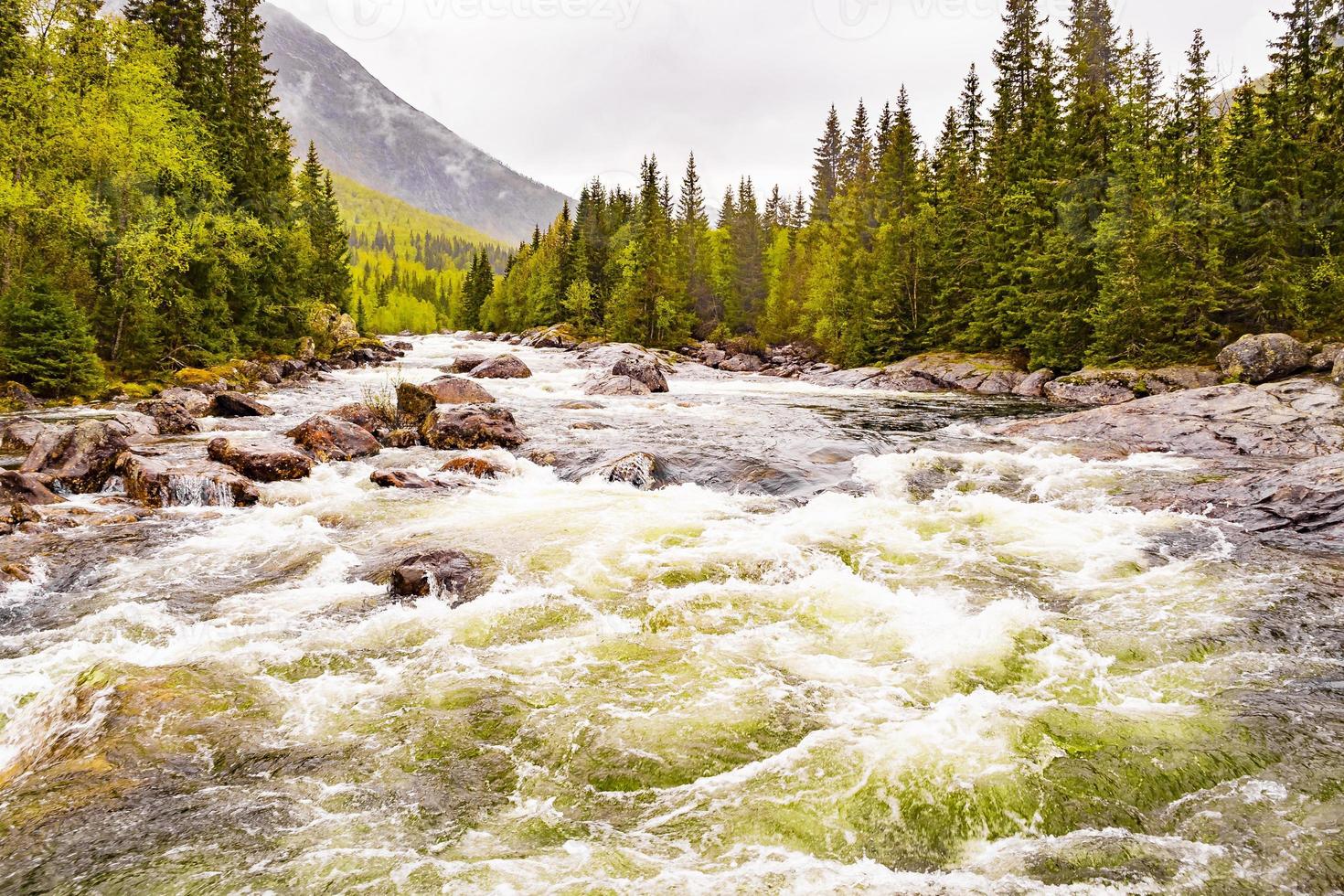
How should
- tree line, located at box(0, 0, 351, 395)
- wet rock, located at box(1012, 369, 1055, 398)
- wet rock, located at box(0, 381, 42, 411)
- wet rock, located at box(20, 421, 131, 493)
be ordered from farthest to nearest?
wet rock, located at box(1012, 369, 1055, 398) < tree line, located at box(0, 0, 351, 395) < wet rock, located at box(0, 381, 42, 411) < wet rock, located at box(20, 421, 131, 493)

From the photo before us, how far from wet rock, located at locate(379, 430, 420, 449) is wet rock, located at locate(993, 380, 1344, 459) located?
1764 cm

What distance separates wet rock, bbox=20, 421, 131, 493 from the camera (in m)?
13.2

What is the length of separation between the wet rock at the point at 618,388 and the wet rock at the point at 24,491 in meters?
21.8

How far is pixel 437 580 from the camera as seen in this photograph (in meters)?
8.77

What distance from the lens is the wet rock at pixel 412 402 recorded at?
21.4 meters

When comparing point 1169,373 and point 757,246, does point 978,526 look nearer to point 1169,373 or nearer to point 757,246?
point 1169,373

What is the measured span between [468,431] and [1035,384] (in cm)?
2893

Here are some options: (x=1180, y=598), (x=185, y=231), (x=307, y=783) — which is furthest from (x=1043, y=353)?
(x=185, y=231)

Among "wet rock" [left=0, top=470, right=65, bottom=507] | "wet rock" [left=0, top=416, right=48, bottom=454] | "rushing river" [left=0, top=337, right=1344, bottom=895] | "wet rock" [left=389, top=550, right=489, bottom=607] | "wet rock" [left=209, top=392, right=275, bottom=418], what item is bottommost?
"rushing river" [left=0, top=337, right=1344, bottom=895]

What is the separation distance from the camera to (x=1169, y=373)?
29203 millimetres

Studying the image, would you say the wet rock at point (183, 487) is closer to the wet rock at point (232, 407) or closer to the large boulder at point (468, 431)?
the large boulder at point (468, 431)

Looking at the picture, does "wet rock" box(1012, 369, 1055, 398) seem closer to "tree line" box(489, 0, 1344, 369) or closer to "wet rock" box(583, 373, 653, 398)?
"tree line" box(489, 0, 1344, 369)

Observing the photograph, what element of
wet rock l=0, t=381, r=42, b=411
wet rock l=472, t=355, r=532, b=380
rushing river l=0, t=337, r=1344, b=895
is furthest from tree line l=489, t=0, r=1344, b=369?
wet rock l=0, t=381, r=42, b=411

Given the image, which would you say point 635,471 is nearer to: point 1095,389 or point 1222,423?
point 1222,423
